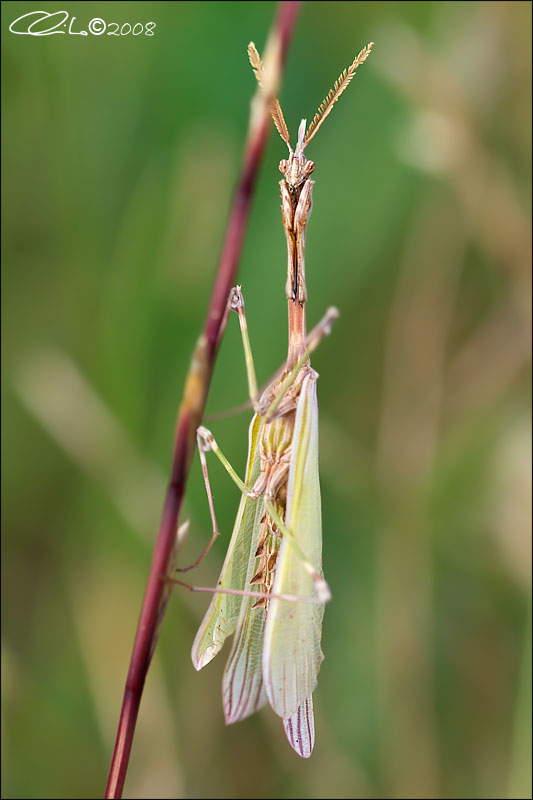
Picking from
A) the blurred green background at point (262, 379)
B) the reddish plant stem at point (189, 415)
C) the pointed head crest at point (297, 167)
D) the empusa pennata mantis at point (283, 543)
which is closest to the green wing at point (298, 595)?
the empusa pennata mantis at point (283, 543)

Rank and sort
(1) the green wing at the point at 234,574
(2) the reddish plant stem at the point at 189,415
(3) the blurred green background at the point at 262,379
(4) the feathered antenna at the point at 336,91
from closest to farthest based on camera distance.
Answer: (2) the reddish plant stem at the point at 189,415, (4) the feathered antenna at the point at 336,91, (1) the green wing at the point at 234,574, (3) the blurred green background at the point at 262,379

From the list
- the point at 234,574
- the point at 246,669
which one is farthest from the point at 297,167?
the point at 246,669

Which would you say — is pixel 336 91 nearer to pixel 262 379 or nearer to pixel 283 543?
pixel 283 543

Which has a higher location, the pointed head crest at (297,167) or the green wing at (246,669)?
the pointed head crest at (297,167)

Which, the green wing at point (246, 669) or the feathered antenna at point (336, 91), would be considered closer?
the feathered antenna at point (336, 91)

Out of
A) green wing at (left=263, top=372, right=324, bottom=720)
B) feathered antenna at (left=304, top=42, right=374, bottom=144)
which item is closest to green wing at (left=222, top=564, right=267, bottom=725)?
Answer: green wing at (left=263, top=372, right=324, bottom=720)

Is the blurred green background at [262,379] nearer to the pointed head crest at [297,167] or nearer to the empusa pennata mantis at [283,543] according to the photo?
the empusa pennata mantis at [283,543]

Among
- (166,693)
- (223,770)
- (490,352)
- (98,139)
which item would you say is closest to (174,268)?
(98,139)
